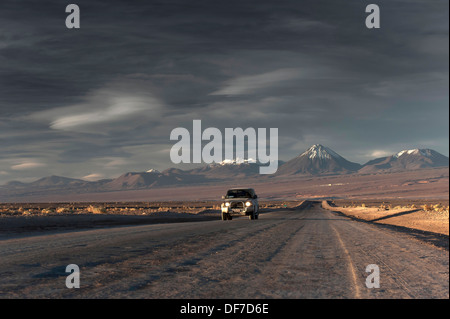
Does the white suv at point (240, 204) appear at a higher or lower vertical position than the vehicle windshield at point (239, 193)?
lower

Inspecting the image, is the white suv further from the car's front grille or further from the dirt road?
the dirt road

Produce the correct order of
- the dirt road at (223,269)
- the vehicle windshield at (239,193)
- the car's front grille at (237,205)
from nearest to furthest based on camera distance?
the dirt road at (223,269), the car's front grille at (237,205), the vehicle windshield at (239,193)

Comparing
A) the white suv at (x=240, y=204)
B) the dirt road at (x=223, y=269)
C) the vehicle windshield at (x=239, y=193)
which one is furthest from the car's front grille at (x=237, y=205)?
the dirt road at (x=223, y=269)

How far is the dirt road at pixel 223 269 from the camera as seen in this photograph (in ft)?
28.3

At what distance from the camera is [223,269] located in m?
11.2

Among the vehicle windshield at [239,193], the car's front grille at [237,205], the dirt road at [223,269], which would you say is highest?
the vehicle windshield at [239,193]

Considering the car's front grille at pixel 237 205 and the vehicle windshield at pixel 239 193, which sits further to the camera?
the vehicle windshield at pixel 239 193

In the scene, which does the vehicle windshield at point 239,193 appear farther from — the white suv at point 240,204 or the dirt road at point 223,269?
the dirt road at point 223,269

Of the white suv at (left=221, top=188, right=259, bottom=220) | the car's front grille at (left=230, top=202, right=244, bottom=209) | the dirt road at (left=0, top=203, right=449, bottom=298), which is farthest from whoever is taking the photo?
the car's front grille at (left=230, top=202, right=244, bottom=209)

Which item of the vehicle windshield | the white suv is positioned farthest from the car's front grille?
the vehicle windshield

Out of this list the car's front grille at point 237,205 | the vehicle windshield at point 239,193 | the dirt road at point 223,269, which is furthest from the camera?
the vehicle windshield at point 239,193

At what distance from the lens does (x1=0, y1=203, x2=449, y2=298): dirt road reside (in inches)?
340
